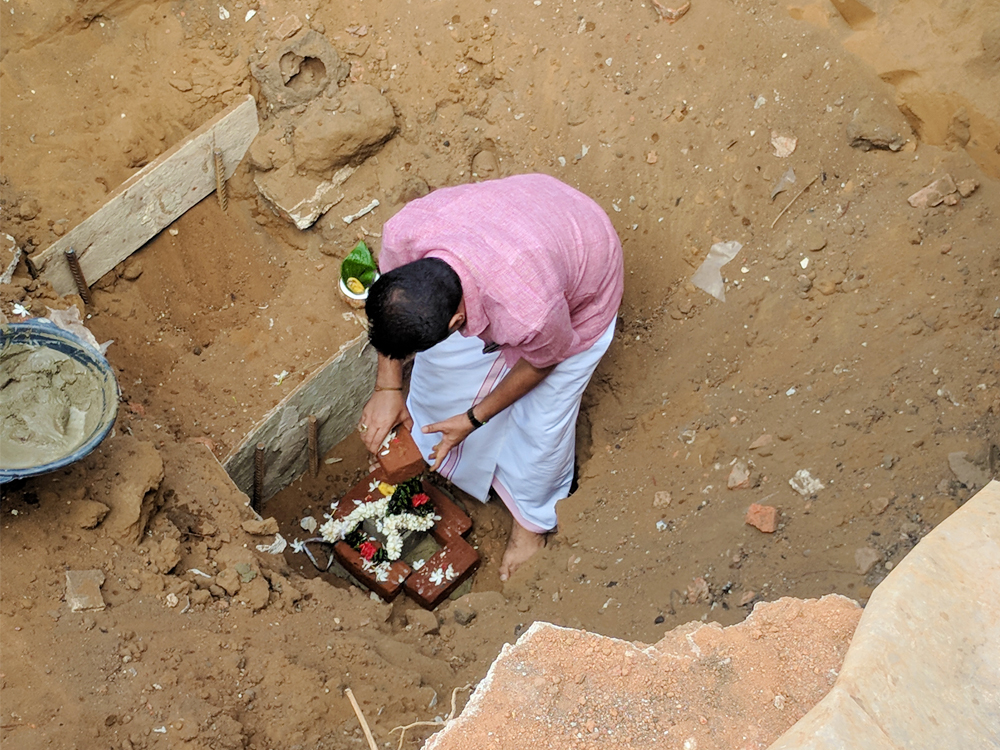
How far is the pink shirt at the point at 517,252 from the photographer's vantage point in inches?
91.2

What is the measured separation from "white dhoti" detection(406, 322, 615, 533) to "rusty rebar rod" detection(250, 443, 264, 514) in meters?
0.70

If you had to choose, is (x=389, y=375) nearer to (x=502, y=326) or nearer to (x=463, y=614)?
(x=502, y=326)

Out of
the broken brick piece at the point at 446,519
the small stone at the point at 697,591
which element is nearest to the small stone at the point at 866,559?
the small stone at the point at 697,591

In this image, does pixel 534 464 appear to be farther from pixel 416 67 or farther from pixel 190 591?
pixel 416 67

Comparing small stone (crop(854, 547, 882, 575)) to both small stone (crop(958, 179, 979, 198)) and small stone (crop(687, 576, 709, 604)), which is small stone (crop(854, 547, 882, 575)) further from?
small stone (crop(958, 179, 979, 198))

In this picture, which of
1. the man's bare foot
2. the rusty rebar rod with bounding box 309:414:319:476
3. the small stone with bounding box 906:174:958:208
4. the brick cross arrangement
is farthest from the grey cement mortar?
the small stone with bounding box 906:174:958:208

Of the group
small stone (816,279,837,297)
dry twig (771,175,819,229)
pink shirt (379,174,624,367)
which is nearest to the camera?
pink shirt (379,174,624,367)

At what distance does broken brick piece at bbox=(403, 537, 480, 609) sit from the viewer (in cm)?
354

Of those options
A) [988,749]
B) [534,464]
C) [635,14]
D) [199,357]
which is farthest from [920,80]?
[199,357]

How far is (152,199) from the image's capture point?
3.68 meters

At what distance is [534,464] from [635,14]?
2.04 meters

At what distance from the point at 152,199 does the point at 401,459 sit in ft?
5.63

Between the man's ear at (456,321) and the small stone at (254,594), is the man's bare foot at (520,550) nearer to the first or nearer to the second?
the small stone at (254,594)

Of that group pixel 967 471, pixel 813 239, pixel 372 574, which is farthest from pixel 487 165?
pixel 967 471
